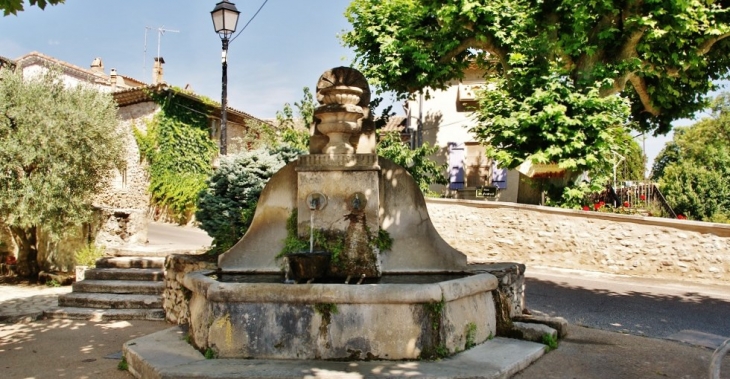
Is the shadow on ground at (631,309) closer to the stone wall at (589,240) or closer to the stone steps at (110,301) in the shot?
the stone wall at (589,240)

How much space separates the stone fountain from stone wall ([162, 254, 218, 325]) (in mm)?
908

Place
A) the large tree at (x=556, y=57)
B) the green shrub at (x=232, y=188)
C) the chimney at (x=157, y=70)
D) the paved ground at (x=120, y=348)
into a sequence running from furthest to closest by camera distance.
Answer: the chimney at (x=157, y=70), the large tree at (x=556, y=57), the green shrub at (x=232, y=188), the paved ground at (x=120, y=348)

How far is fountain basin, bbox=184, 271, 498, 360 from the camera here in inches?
165

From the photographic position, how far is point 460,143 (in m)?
21.6

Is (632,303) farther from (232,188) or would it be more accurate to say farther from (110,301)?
(110,301)

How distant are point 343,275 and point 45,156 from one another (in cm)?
837

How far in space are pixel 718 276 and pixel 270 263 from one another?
984 cm

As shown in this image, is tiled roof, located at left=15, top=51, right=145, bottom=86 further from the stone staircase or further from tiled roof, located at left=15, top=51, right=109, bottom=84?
the stone staircase

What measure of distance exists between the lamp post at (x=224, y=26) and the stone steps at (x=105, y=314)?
363 centimetres

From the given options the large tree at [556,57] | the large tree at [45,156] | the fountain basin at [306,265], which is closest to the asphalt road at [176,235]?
the large tree at [45,156]

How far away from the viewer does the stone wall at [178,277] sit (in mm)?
6371

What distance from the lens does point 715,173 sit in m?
20.4

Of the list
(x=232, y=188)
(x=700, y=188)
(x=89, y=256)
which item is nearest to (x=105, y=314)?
(x=89, y=256)

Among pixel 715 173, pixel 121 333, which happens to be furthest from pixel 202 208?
pixel 715 173
